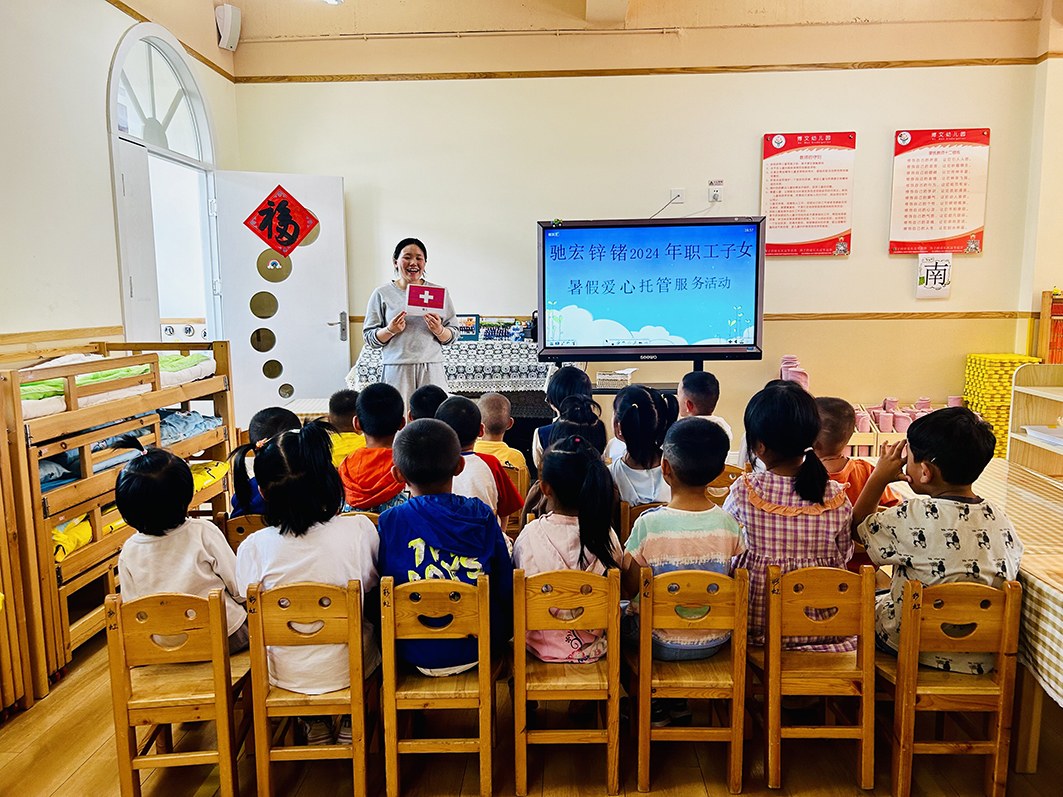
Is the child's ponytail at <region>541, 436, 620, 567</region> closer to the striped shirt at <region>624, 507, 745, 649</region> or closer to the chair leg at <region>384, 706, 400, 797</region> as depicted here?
the striped shirt at <region>624, 507, 745, 649</region>

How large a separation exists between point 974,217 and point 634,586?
4.34 m

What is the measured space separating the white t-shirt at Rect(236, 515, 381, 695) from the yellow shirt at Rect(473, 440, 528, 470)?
0.89 m

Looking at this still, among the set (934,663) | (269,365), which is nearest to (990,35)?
(934,663)

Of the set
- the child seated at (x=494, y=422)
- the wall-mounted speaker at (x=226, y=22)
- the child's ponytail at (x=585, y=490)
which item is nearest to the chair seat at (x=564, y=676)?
the child's ponytail at (x=585, y=490)

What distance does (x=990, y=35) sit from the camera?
4.63 metres

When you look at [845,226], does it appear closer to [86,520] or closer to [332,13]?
[332,13]

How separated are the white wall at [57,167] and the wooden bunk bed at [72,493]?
759 millimetres

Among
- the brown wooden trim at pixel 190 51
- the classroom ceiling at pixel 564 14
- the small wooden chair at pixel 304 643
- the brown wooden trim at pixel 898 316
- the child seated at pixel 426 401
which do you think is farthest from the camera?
the brown wooden trim at pixel 898 316

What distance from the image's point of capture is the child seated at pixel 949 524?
5.40 ft

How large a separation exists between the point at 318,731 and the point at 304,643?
359 mm

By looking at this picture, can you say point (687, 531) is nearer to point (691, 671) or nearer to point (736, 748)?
point (691, 671)

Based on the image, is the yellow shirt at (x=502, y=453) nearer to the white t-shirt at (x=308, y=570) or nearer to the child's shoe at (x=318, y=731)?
the white t-shirt at (x=308, y=570)

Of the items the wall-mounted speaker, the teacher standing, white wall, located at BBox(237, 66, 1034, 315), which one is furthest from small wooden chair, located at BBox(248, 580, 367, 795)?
the wall-mounted speaker

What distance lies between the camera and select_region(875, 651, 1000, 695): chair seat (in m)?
1.62
